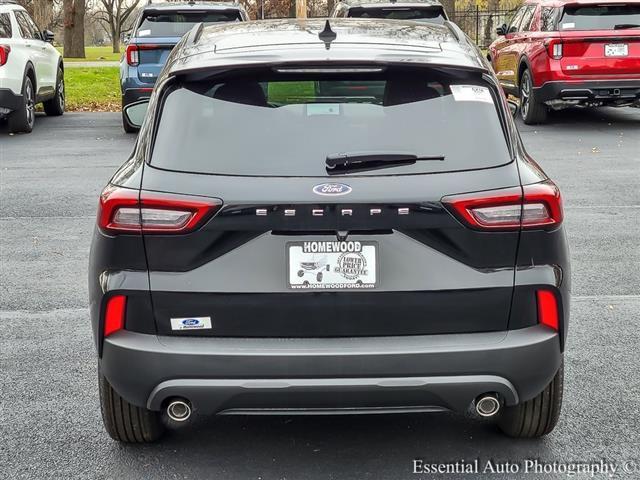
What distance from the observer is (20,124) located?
600 inches

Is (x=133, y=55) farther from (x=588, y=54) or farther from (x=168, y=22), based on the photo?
(x=588, y=54)

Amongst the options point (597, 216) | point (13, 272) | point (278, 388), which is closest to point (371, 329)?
point (278, 388)

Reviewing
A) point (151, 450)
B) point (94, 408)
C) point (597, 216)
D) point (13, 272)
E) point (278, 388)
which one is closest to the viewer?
point (278, 388)

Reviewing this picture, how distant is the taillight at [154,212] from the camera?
11.5ft

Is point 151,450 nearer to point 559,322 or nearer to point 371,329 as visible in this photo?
point 371,329

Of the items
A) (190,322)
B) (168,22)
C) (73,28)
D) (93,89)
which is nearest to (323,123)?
(190,322)

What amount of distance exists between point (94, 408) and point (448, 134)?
2.12 meters

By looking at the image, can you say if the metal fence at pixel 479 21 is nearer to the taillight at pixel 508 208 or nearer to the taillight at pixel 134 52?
the taillight at pixel 134 52

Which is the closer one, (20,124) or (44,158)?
(44,158)

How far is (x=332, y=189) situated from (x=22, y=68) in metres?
12.4

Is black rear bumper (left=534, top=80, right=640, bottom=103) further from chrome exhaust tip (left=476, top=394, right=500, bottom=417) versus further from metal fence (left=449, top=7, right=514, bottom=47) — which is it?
metal fence (left=449, top=7, right=514, bottom=47)

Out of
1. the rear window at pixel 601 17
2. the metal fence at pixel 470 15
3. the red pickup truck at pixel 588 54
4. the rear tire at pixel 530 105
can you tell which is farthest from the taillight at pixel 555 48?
the metal fence at pixel 470 15

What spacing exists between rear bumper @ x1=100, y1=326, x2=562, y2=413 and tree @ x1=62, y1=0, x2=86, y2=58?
38237 mm

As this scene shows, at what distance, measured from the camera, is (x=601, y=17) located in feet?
49.6
